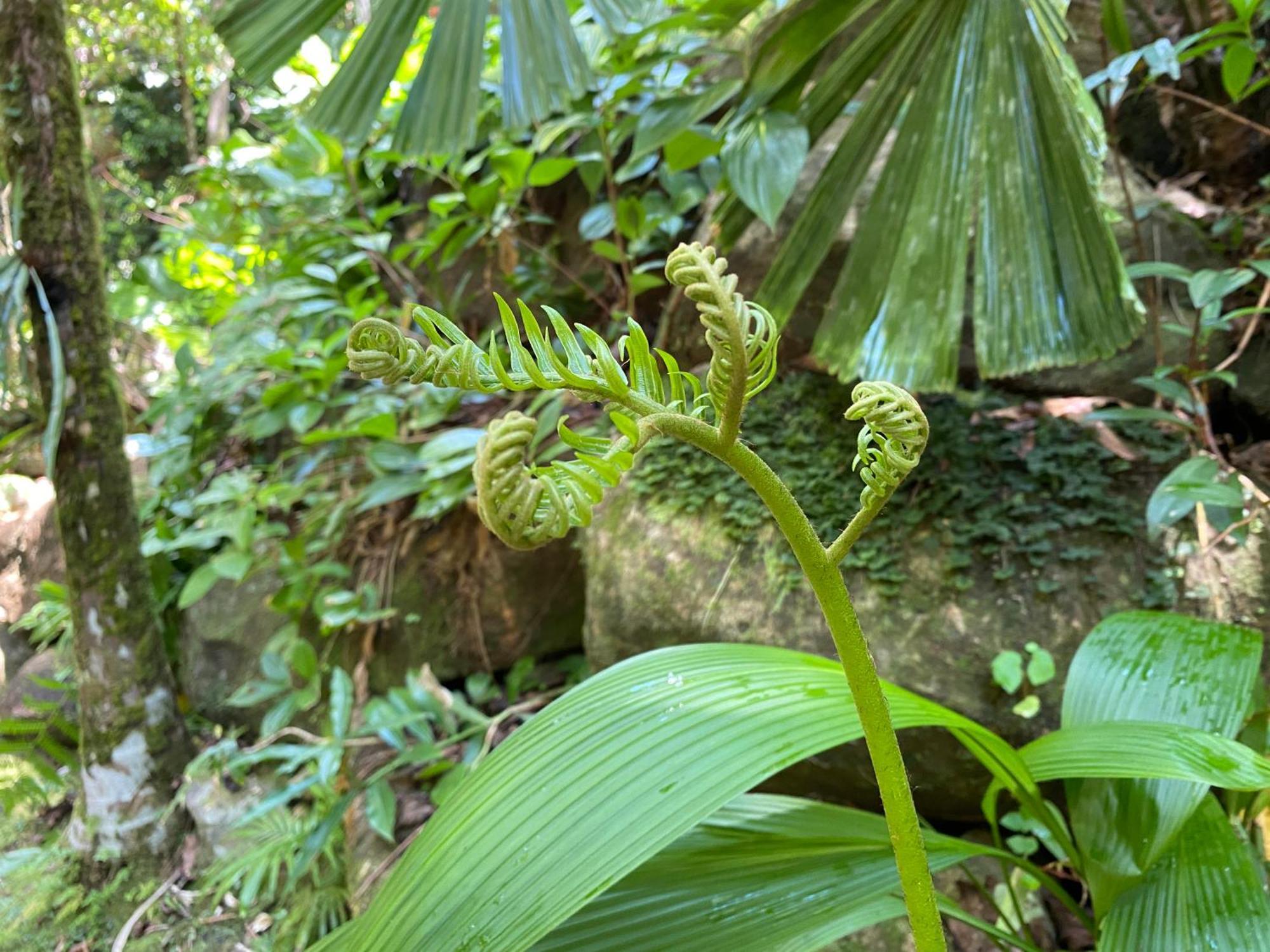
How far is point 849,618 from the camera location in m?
0.33

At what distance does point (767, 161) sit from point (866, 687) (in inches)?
32.5

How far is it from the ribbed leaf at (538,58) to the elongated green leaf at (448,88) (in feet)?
0.14

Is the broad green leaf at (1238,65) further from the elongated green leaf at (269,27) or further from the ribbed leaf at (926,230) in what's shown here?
the elongated green leaf at (269,27)

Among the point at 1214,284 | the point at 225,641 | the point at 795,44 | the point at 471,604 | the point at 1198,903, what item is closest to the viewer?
the point at 1198,903

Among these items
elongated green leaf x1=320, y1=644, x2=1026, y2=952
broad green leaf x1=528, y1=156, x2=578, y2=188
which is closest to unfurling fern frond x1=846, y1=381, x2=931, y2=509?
elongated green leaf x1=320, y1=644, x2=1026, y2=952

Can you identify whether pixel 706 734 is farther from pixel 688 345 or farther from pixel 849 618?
pixel 688 345

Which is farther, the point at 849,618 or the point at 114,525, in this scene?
the point at 114,525

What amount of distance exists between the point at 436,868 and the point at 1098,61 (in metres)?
1.85

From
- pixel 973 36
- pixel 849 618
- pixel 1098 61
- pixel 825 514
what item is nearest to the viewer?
pixel 849 618

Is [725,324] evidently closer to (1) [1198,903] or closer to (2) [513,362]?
(2) [513,362]

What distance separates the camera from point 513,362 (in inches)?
10.6

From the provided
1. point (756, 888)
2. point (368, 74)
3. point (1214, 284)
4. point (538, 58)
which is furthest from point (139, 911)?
point (1214, 284)

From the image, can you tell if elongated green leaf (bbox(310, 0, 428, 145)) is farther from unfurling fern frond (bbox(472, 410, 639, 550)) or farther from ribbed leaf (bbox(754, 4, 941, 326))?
unfurling fern frond (bbox(472, 410, 639, 550))

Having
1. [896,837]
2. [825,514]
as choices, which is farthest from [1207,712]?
[825,514]
